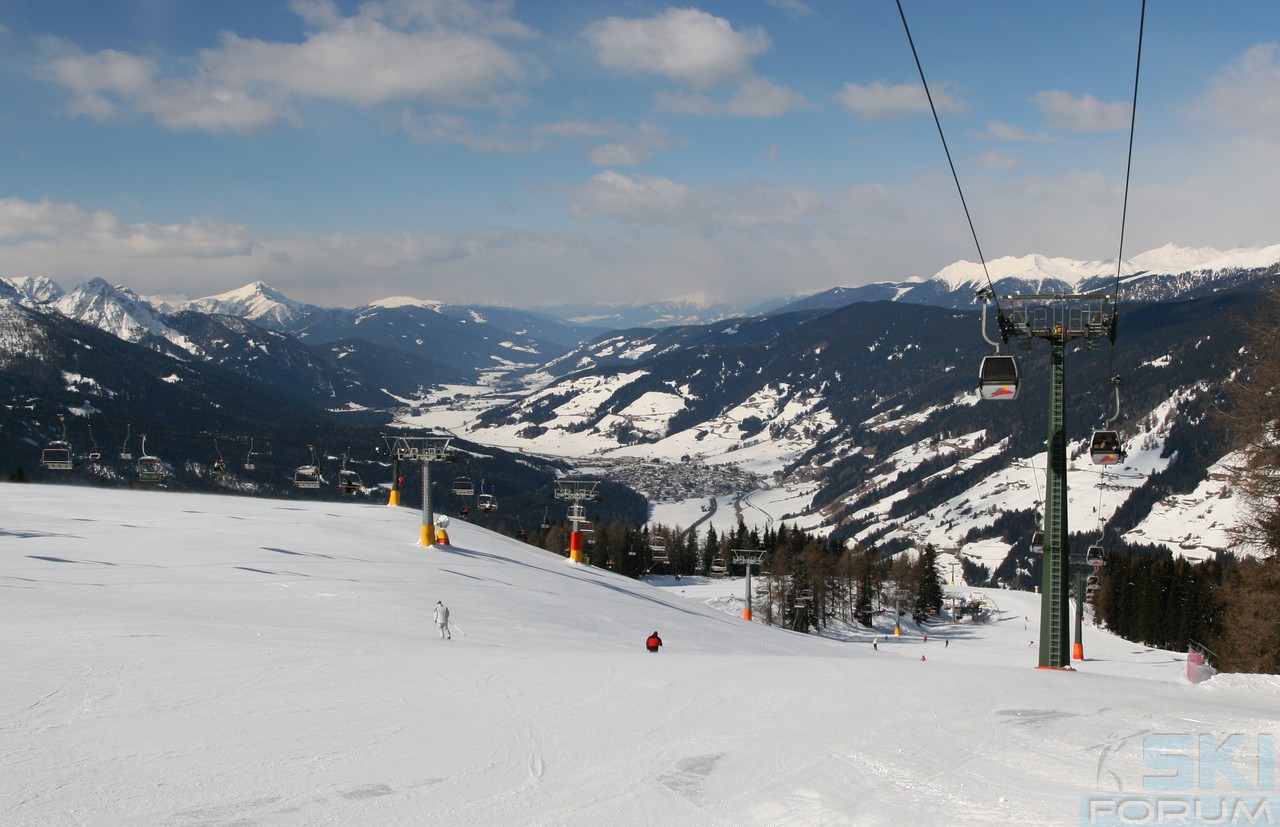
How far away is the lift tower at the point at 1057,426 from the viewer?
24906 mm

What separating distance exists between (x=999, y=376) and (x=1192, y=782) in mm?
13259

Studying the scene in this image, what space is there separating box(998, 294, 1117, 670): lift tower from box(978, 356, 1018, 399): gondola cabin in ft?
8.91

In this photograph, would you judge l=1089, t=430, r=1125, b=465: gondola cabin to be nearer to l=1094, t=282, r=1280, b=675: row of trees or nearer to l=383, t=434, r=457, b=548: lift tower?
l=1094, t=282, r=1280, b=675: row of trees

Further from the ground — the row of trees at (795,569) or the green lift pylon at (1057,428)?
the green lift pylon at (1057,428)

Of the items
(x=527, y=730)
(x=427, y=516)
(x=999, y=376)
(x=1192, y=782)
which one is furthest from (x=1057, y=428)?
(x=427, y=516)

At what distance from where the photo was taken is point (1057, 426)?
83.6ft

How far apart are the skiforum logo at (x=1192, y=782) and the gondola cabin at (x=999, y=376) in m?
11.3

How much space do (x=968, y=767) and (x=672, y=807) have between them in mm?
3476

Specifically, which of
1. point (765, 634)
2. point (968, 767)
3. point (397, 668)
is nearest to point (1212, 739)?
point (968, 767)

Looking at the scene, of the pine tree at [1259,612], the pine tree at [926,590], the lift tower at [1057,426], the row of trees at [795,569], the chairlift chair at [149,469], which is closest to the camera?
the lift tower at [1057,426]

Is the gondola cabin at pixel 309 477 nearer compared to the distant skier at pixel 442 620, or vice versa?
the distant skier at pixel 442 620

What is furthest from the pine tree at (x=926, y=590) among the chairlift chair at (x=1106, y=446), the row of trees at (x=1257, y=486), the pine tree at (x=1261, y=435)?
the chairlift chair at (x=1106, y=446)

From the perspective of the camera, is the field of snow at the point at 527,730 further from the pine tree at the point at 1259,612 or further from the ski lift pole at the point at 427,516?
the ski lift pole at the point at 427,516

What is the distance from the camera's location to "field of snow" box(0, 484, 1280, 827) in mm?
9297
